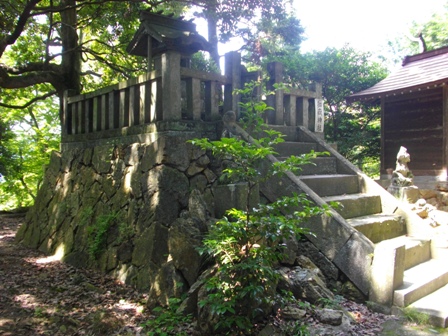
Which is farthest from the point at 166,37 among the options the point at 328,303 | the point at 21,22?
the point at 328,303

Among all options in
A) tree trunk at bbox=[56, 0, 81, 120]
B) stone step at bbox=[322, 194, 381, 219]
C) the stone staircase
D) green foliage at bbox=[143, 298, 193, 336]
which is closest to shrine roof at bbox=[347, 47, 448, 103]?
the stone staircase

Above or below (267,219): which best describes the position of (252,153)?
above

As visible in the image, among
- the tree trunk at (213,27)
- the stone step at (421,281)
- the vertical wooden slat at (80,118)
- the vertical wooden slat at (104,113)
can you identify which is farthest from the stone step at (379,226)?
the tree trunk at (213,27)

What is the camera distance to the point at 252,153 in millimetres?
3521

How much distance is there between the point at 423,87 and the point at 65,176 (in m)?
10.3

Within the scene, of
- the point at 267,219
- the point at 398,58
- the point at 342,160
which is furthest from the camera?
the point at 398,58

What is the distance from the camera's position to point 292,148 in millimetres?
6469

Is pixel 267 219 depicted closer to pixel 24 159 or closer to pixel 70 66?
pixel 70 66

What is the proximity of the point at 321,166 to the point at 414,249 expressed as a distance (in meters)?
2.11

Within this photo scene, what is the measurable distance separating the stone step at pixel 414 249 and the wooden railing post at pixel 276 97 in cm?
292

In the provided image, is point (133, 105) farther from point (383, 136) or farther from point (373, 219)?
point (383, 136)

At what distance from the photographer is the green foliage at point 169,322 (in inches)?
138

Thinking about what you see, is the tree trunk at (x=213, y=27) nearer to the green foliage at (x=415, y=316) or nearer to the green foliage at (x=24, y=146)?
the green foliage at (x=24, y=146)

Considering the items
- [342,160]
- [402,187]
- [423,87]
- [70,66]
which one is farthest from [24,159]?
[423,87]
